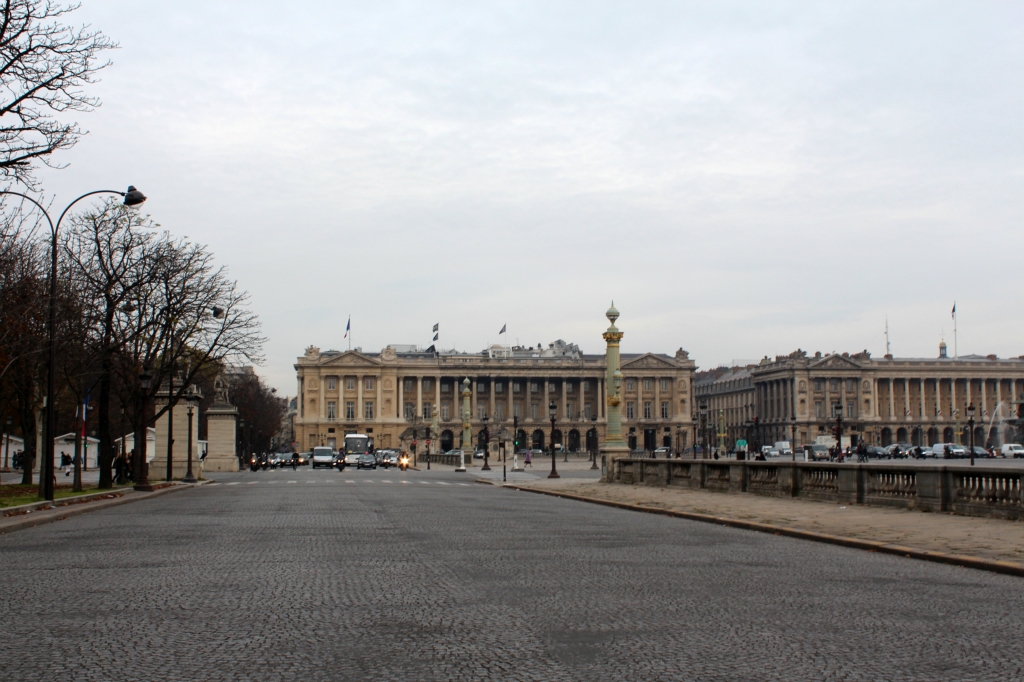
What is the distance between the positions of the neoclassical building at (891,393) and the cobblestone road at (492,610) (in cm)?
17954

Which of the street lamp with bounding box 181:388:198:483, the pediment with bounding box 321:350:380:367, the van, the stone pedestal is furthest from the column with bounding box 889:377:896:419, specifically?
the street lamp with bounding box 181:388:198:483

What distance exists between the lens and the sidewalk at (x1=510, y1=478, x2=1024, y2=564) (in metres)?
16.5

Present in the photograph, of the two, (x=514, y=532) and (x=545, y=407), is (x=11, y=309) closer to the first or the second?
(x=514, y=532)

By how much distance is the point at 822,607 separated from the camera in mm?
11023

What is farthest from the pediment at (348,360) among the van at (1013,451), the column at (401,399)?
the van at (1013,451)

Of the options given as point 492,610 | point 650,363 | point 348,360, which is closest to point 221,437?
point 492,610

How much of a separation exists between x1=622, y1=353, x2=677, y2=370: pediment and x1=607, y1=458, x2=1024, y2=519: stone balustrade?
15879 centimetres

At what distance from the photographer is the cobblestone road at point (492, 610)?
324 inches

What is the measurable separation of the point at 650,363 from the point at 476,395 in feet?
104

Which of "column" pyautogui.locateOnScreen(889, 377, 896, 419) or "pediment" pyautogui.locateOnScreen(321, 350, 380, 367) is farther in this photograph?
"column" pyautogui.locateOnScreen(889, 377, 896, 419)

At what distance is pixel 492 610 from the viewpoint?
421 inches

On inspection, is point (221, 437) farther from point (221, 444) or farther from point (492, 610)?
point (492, 610)

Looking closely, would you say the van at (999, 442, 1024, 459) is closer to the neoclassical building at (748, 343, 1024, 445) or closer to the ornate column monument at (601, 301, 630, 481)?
the ornate column monument at (601, 301, 630, 481)

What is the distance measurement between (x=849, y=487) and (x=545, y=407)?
172624 millimetres
